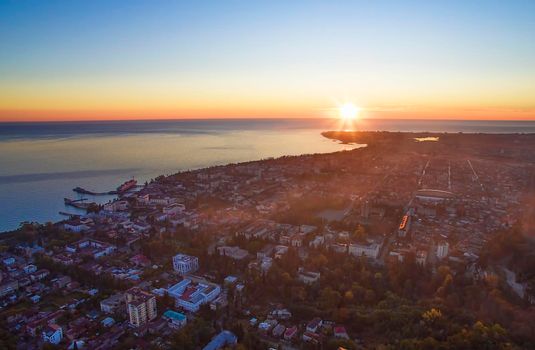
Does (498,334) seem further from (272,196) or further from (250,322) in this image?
(272,196)

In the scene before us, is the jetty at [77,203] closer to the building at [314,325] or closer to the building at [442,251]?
the building at [314,325]

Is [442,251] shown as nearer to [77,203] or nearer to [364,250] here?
[364,250]

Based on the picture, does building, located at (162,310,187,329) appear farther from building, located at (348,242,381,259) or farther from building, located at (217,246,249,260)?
building, located at (348,242,381,259)

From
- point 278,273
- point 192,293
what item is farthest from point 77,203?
point 278,273

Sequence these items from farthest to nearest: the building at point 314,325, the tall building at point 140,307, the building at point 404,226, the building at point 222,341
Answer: the building at point 404,226, the tall building at point 140,307, the building at point 314,325, the building at point 222,341

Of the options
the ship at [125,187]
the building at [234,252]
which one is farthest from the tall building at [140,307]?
the ship at [125,187]

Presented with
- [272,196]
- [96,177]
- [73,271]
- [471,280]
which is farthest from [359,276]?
[96,177]
